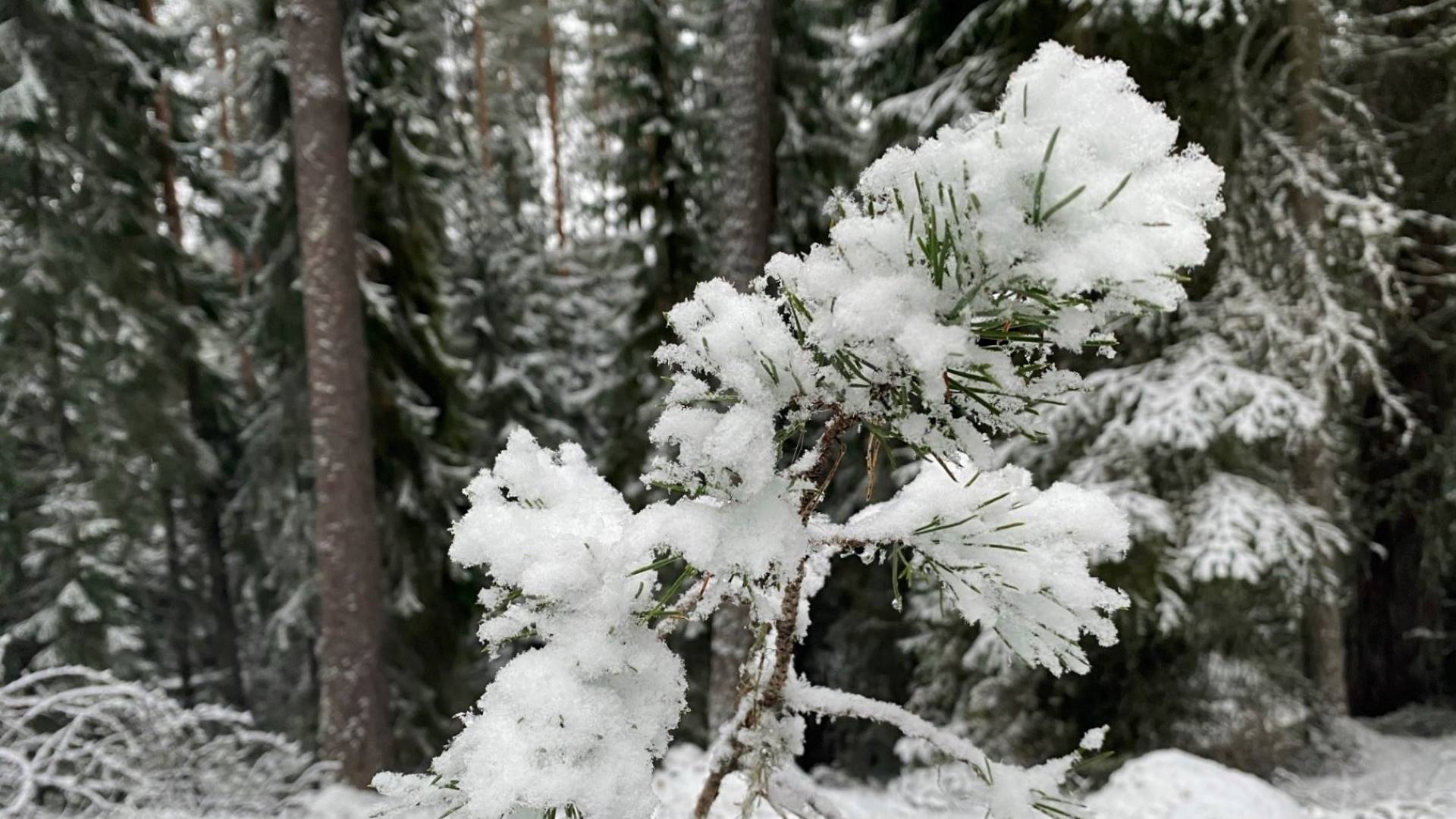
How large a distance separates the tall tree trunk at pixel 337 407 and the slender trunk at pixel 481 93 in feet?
25.8

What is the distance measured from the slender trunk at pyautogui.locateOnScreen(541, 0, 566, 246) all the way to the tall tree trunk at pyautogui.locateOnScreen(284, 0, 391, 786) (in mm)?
8888

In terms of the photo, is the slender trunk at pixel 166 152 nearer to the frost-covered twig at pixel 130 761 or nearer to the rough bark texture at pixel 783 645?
the frost-covered twig at pixel 130 761

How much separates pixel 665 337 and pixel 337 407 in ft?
12.0

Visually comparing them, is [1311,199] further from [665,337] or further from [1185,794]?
[665,337]

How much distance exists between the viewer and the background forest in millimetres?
5016

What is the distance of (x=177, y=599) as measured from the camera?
1075 centimetres

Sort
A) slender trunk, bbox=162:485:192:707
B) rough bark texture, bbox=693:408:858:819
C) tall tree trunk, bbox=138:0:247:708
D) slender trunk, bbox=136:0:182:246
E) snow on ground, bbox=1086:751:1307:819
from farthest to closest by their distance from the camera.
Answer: slender trunk, bbox=162:485:192:707 → tall tree trunk, bbox=138:0:247:708 → slender trunk, bbox=136:0:182:246 → snow on ground, bbox=1086:751:1307:819 → rough bark texture, bbox=693:408:858:819

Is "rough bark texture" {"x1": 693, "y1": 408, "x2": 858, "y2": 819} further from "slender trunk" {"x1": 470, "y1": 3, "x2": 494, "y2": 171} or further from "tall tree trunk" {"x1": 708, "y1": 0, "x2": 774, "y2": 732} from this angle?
"slender trunk" {"x1": 470, "y1": 3, "x2": 494, "y2": 171}

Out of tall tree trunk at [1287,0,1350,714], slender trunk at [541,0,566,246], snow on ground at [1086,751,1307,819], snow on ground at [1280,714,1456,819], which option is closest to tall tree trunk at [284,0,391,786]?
snow on ground at [1086,751,1307,819]

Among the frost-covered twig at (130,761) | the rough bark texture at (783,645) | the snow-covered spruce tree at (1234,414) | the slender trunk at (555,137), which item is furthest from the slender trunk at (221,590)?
the rough bark texture at (783,645)

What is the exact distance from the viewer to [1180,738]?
549cm

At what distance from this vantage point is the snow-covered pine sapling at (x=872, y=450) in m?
0.74

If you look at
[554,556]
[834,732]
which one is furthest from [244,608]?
[554,556]

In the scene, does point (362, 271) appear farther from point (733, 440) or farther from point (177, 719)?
point (733, 440)
